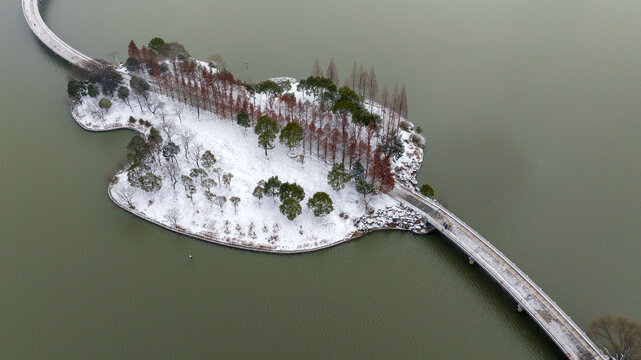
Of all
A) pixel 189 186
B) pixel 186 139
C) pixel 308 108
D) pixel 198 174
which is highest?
pixel 308 108

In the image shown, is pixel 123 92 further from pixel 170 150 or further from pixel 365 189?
pixel 365 189

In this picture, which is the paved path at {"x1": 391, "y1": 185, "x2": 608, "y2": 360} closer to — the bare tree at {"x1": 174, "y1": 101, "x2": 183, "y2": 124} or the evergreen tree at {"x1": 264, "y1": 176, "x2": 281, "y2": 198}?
the evergreen tree at {"x1": 264, "y1": 176, "x2": 281, "y2": 198}

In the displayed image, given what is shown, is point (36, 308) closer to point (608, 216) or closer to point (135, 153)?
point (135, 153)

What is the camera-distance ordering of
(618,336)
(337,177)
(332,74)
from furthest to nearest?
(332,74), (337,177), (618,336)

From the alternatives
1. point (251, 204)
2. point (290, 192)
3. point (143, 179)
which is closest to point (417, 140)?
point (290, 192)

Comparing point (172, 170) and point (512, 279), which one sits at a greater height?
point (172, 170)

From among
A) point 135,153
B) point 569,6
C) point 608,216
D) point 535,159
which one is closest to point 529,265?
point 608,216
